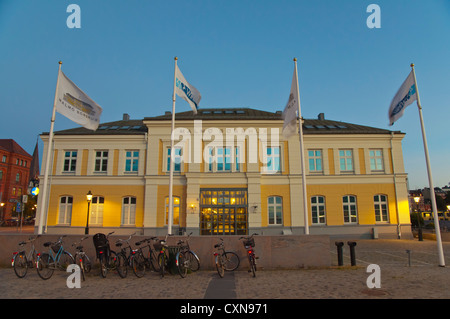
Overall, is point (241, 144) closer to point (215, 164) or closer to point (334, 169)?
point (215, 164)

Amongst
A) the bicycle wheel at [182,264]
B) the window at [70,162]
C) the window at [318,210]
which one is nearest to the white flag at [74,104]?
the bicycle wheel at [182,264]

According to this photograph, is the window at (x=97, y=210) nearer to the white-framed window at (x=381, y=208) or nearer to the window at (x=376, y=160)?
the white-framed window at (x=381, y=208)

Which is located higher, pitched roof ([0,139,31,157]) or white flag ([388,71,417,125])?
pitched roof ([0,139,31,157])

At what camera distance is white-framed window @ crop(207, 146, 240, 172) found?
22.4 meters

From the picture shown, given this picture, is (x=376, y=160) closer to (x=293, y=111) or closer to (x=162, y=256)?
(x=293, y=111)

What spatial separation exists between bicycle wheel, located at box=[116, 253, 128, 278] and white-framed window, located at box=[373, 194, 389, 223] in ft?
69.7

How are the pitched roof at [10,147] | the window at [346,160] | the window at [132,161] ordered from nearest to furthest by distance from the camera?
the window at [132,161]
the window at [346,160]
the pitched roof at [10,147]

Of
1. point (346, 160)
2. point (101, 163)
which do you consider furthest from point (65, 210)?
point (346, 160)

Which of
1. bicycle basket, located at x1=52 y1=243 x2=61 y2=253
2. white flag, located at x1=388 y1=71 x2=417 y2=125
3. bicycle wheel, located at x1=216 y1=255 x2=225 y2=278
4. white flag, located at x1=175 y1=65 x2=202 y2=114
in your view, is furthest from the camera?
white flag, located at x1=175 y1=65 x2=202 y2=114

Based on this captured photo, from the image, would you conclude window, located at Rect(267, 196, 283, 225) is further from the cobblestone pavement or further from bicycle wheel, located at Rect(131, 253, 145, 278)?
bicycle wheel, located at Rect(131, 253, 145, 278)

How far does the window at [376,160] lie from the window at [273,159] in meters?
8.24

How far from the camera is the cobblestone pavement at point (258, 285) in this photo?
656 centimetres

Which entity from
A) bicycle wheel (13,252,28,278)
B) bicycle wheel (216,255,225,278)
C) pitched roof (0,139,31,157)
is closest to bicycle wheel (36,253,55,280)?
bicycle wheel (13,252,28,278)

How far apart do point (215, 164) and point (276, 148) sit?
5315mm
